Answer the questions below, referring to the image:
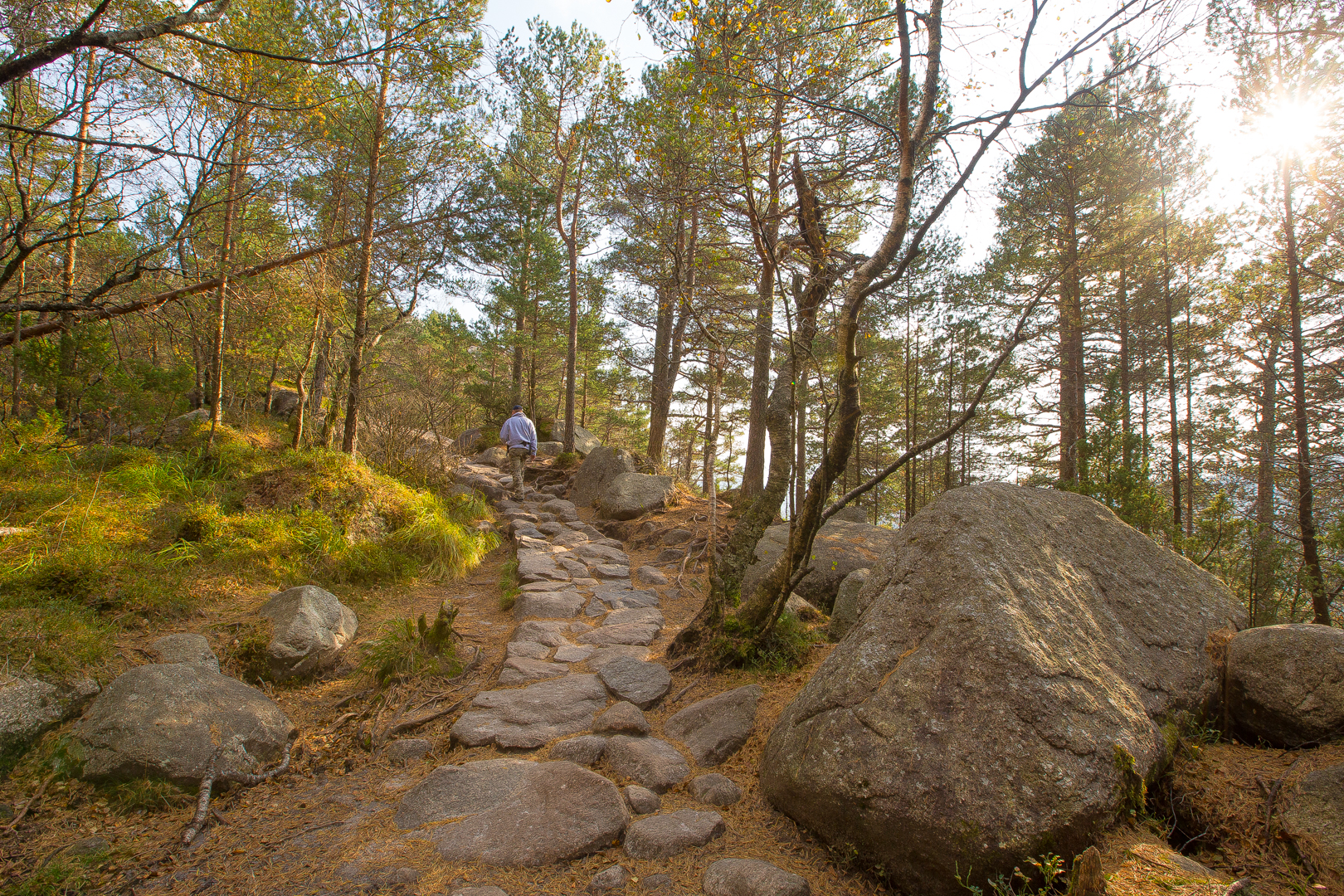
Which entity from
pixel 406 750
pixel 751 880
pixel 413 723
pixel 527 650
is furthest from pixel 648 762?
pixel 527 650

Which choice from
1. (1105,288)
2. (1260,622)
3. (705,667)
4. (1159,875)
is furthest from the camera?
(1105,288)

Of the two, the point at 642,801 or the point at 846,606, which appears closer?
the point at 642,801

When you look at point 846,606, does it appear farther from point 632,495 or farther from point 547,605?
point 632,495

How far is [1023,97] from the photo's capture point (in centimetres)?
299

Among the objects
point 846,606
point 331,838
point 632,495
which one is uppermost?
point 632,495

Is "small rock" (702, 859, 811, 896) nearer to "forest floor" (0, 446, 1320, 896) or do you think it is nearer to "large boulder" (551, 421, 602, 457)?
"forest floor" (0, 446, 1320, 896)

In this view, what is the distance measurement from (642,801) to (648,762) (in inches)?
12.9

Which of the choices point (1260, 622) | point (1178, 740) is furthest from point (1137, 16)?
point (1260, 622)

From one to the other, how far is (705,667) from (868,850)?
2035mm

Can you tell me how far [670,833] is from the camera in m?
2.38

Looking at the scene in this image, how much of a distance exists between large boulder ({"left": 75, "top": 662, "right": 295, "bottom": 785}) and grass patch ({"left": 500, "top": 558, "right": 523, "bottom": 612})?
2.46 metres

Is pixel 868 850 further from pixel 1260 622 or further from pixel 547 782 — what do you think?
pixel 1260 622

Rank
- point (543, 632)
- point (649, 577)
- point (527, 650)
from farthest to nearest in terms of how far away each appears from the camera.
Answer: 1. point (649, 577)
2. point (543, 632)
3. point (527, 650)

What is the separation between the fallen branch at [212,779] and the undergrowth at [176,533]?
3.86 ft
